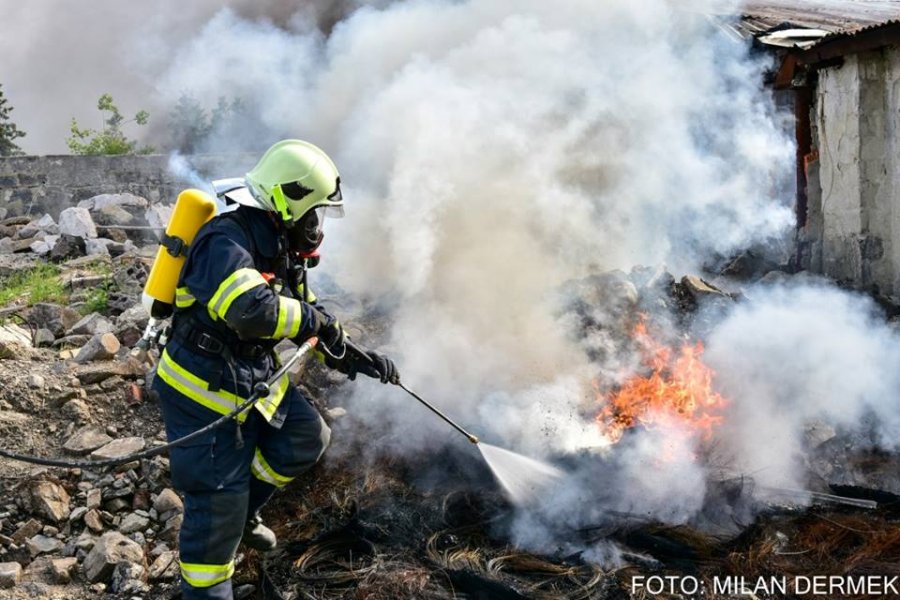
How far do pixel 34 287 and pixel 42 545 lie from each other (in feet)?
14.3

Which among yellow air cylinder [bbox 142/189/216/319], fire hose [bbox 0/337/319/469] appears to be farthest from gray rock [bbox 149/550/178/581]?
yellow air cylinder [bbox 142/189/216/319]

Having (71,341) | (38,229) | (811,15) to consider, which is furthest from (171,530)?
(811,15)

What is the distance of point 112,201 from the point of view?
11000 millimetres

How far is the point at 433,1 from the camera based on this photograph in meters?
10.2

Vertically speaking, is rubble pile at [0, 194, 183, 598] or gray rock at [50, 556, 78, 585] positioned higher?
rubble pile at [0, 194, 183, 598]

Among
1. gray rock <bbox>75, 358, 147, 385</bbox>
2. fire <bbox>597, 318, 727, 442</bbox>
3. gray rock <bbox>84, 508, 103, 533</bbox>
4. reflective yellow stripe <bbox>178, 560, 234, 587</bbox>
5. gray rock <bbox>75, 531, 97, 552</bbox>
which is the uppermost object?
gray rock <bbox>75, 358, 147, 385</bbox>

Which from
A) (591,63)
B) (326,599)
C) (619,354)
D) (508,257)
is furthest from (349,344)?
(591,63)

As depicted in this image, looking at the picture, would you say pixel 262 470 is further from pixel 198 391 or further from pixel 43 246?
pixel 43 246

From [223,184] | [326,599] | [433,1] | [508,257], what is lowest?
[326,599]

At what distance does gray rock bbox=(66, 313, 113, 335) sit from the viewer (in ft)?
21.0

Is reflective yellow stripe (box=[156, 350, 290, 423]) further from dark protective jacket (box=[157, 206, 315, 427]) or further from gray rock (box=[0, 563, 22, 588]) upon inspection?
gray rock (box=[0, 563, 22, 588])

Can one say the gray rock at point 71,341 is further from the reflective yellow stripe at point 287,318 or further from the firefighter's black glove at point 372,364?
the reflective yellow stripe at point 287,318

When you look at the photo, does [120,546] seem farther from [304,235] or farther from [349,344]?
[304,235]

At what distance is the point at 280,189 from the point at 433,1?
7515 millimetres
